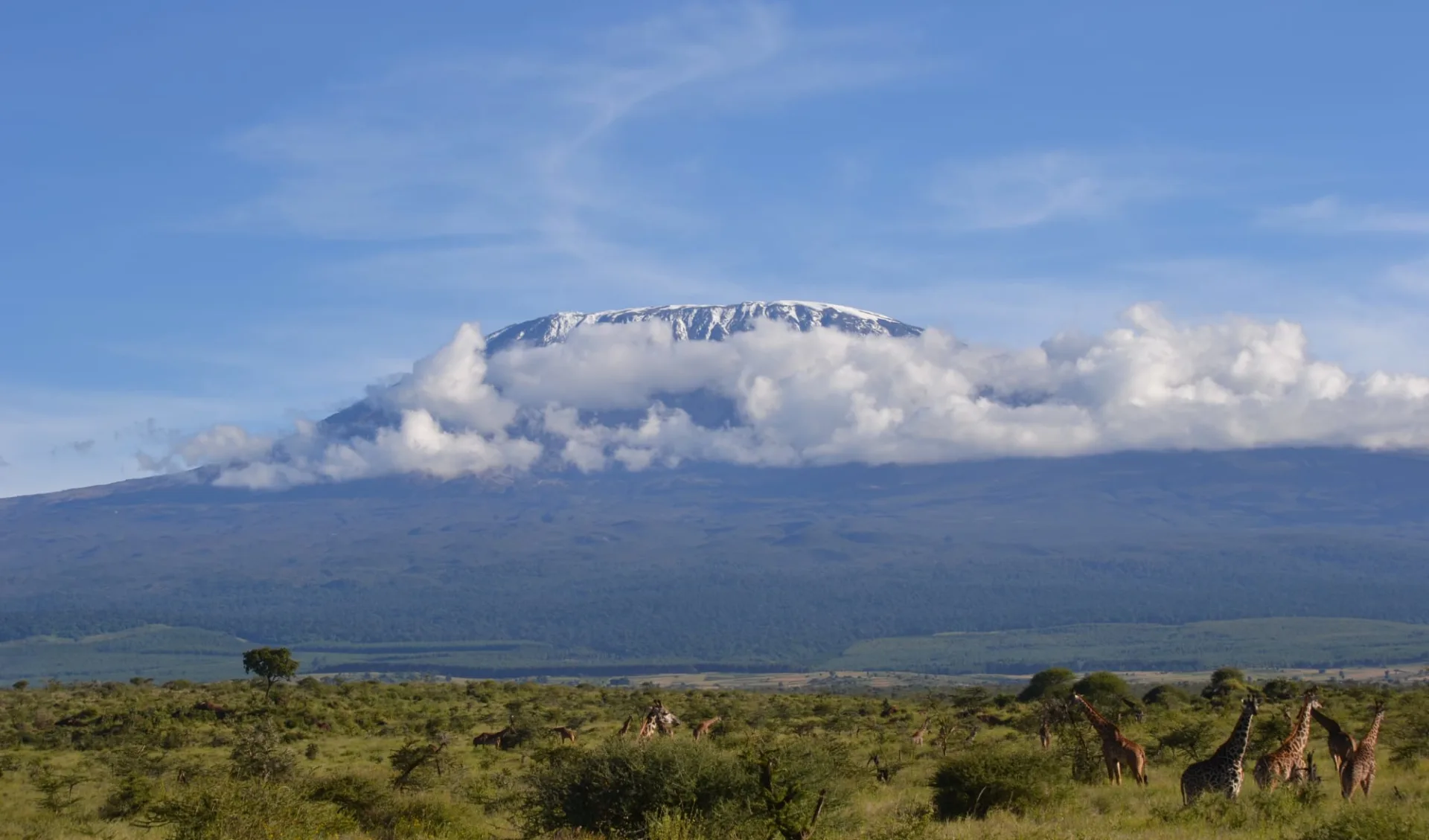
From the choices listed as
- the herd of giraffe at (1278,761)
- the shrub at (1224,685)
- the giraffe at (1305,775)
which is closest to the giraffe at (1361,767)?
the herd of giraffe at (1278,761)

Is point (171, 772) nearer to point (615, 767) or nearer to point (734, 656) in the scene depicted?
point (615, 767)

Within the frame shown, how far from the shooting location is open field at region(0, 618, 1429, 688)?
515 feet

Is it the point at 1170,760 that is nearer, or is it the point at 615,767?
the point at 615,767

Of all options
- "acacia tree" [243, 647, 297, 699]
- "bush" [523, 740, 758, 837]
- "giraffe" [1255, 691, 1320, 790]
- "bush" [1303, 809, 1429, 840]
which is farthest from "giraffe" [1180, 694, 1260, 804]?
"acacia tree" [243, 647, 297, 699]

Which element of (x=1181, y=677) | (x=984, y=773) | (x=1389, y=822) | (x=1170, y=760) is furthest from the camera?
(x=1181, y=677)

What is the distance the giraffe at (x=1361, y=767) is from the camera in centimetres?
1822

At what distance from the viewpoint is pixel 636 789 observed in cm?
1750

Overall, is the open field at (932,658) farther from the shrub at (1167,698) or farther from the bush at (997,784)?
the bush at (997,784)

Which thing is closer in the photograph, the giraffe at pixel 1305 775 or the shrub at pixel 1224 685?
the giraffe at pixel 1305 775

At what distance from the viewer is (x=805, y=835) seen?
15734mm

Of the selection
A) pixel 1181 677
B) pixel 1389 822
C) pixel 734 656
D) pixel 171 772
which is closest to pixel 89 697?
pixel 171 772

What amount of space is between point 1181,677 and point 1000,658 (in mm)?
41545

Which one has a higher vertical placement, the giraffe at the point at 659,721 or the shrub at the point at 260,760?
the giraffe at the point at 659,721

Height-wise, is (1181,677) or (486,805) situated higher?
(486,805)
